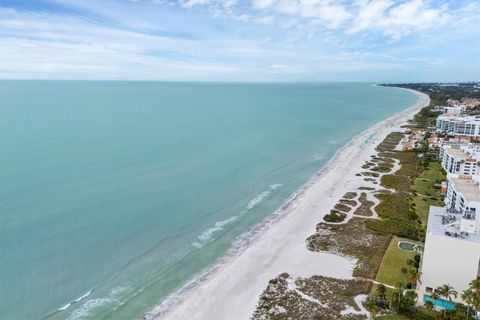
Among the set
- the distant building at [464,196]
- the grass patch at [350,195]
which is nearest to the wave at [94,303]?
the distant building at [464,196]

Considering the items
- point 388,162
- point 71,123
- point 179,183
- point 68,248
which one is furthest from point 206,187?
point 71,123

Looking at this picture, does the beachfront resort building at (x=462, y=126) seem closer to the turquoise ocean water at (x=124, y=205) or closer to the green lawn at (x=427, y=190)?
the turquoise ocean water at (x=124, y=205)

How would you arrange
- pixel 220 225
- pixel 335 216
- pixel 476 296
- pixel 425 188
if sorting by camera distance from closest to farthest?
pixel 476 296
pixel 220 225
pixel 335 216
pixel 425 188

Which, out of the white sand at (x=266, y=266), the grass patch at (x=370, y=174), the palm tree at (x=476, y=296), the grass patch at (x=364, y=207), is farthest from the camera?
the grass patch at (x=370, y=174)

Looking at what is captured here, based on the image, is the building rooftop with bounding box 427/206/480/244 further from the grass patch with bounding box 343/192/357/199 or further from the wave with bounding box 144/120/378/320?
the grass patch with bounding box 343/192/357/199

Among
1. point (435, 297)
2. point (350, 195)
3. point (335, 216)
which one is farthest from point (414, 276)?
point (350, 195)

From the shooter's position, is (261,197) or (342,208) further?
(261,197)

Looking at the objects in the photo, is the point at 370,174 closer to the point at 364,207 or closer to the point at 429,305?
the point at 364,207

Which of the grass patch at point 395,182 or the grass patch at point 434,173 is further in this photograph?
the grass patch at point 434,173
